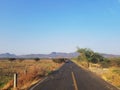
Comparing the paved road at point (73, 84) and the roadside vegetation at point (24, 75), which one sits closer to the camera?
the paved road at point (73, 84)

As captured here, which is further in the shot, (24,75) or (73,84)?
(24,75)

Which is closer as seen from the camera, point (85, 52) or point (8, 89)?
point (8, 89)

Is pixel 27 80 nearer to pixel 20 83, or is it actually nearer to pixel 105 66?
pixel 20 83

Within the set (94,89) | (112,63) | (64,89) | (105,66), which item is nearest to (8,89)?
(64,89)

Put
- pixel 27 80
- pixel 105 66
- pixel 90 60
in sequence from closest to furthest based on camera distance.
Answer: pixel 27 80 < pixel 105 66 < pixel 90 60

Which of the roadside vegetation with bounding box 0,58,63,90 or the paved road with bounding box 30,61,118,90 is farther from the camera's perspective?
the roadside vegetation with bounding box 0,58,63,90

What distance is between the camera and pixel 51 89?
1661 cm

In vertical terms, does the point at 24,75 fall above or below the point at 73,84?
above

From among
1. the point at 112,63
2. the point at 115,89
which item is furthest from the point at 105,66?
the point at 115,89

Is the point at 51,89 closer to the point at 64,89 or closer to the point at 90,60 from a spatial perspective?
the point at 64,89

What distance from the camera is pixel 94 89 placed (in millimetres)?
16844

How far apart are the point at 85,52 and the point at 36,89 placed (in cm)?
5483

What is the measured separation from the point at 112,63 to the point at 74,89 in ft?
136

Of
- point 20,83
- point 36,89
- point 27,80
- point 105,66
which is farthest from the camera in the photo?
point 105,66
